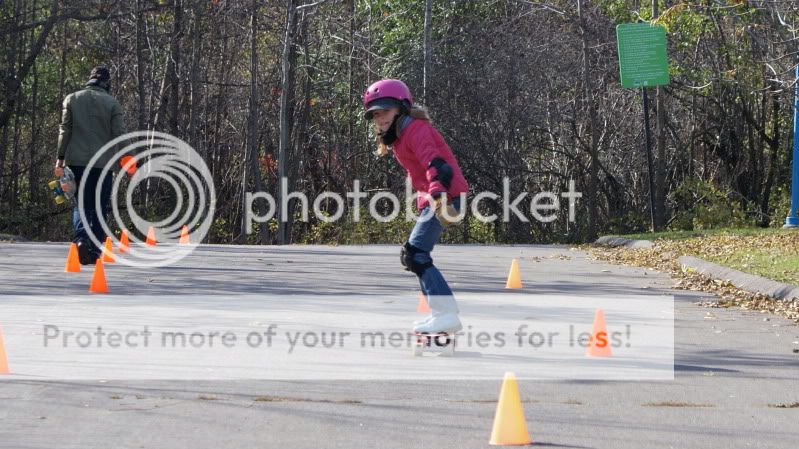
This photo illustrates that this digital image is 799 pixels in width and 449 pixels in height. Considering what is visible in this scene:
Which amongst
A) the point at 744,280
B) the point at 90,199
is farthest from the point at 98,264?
the point at 744,280

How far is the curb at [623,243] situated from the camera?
70.8 feet

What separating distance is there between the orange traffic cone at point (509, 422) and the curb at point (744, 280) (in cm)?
727

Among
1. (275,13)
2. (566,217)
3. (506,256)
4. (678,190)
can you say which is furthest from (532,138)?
(506,256)

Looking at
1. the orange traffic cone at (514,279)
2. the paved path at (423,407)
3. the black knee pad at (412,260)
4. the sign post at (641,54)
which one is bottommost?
the paved path at (423,407)

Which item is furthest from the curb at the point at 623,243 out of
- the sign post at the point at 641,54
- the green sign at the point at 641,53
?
the green sign at the point at 641,53

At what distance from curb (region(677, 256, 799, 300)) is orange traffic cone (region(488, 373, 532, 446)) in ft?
23.9

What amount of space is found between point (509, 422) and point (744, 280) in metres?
8.96

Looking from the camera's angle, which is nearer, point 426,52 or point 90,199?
point 90,199

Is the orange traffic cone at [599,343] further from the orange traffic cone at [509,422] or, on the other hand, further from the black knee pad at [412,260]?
the orange traffic cone at [509,422]

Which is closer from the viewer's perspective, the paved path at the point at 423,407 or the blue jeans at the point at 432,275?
the paved path at the point at 423,407

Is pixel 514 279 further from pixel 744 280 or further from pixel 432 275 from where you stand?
pixel 432 275

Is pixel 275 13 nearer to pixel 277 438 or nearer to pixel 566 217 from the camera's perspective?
pixel 566 217

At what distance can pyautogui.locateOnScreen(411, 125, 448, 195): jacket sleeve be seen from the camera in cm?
840

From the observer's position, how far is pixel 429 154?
8492 millimetres
